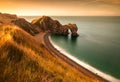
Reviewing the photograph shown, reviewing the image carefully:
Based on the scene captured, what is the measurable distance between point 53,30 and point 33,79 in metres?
120

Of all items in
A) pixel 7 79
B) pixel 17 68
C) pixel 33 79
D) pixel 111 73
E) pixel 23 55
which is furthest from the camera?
pixel 111 73

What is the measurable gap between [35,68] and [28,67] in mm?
343

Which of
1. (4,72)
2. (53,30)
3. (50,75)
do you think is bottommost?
(53,30)

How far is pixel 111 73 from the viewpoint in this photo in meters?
46.9

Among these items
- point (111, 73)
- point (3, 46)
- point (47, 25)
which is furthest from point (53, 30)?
point (3, 46)

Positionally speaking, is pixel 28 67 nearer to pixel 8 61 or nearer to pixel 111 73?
pixel 8 61

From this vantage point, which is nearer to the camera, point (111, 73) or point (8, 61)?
point (8, 61)

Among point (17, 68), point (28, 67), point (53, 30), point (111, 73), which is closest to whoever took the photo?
point (17, 68)

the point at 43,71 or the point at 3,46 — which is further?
the point at 3,46

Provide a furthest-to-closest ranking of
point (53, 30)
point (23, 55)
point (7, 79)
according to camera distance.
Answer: point (53, 30), point (23, 55), point (7, 79)

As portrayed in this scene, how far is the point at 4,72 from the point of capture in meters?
8.45

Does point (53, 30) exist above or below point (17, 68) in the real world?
below

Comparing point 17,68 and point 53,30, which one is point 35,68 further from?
point 53,30

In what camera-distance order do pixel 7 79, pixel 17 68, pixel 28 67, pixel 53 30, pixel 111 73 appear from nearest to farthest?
pixel 7 79
pixel 17 68
pixel 28 67
pixel 111 73
pixel 53 30
